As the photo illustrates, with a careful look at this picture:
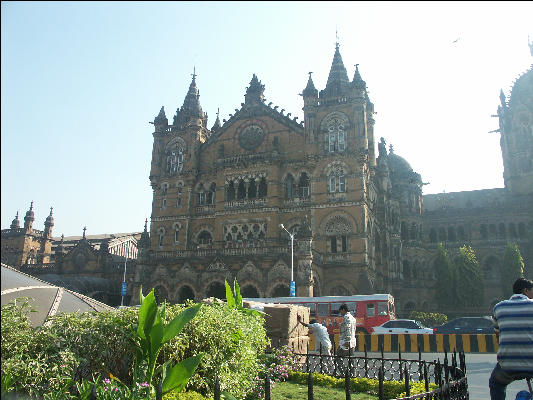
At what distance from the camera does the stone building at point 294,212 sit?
3566 cm

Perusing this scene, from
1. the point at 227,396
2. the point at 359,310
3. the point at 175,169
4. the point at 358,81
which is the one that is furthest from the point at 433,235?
the point at 227,396

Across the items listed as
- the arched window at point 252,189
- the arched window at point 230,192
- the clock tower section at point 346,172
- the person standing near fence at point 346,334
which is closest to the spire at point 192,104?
the arched window at point 230,192

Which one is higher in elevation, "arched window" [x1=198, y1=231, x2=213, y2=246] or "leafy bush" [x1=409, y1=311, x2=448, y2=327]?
"arched window" [x1=198, y1=231, x2=213, y2=246]

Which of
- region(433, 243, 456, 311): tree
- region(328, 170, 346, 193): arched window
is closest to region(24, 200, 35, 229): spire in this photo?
region(328, 170, 346, 193): arched window

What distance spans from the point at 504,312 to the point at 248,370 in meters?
4.79

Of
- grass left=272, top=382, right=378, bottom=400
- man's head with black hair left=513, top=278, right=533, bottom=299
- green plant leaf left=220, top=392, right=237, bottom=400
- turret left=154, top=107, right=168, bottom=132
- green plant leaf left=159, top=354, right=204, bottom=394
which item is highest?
turret left=154, top=107, right=168, bottom=132

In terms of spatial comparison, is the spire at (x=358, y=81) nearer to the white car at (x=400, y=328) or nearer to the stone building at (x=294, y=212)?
the stone building at (x=294, y=212)

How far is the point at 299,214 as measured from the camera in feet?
126

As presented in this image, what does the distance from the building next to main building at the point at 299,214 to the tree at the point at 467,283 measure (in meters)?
1.30

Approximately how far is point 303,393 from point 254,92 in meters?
36.2

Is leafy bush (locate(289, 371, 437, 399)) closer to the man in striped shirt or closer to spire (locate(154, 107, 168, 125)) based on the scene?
the man in striped shirt

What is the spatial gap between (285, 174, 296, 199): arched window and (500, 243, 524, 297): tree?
21.8 m

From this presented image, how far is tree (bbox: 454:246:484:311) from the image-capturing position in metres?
43.4

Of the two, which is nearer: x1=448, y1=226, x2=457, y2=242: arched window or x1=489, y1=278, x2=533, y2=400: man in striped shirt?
x1=489, y1=278, x2=533, y2=400: man in striped shirt
